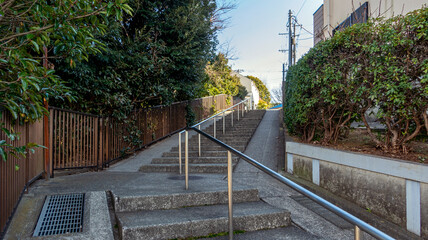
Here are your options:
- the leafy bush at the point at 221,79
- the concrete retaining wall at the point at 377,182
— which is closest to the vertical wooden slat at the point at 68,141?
the concrete retaining wall at the point at 377,182

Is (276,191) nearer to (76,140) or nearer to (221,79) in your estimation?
(76,140)

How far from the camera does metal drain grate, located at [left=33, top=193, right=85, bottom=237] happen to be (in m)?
2.68

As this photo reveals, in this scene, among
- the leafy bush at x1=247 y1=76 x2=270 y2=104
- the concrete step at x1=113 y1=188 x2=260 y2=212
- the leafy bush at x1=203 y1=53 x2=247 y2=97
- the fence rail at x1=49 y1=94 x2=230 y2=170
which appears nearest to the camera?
the concrete step at x1=113 y1=188 x2=260 y2=212

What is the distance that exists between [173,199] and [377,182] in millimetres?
2689

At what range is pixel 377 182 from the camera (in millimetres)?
3674

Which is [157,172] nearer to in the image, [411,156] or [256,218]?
[256,218]

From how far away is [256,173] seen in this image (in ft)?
17.2

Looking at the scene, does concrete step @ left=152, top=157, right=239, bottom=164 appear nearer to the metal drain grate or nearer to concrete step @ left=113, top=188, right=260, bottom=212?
concrete step @ left=113, top=188, right=260, bottom=212

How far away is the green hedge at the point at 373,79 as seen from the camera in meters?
3.51

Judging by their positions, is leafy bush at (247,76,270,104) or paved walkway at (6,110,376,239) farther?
leafy bush at (247,76,270,104)

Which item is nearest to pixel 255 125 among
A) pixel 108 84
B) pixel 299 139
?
pixel 299 139

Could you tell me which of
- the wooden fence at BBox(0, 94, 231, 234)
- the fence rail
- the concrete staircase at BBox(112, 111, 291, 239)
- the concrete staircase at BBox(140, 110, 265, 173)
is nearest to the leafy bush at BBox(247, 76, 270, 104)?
the concrete staircase at BBox(140, 110, 265, 173)

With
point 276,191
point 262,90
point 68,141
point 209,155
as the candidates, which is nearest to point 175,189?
point 276,191

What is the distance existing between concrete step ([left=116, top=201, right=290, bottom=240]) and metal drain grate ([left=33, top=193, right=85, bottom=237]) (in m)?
0.44
